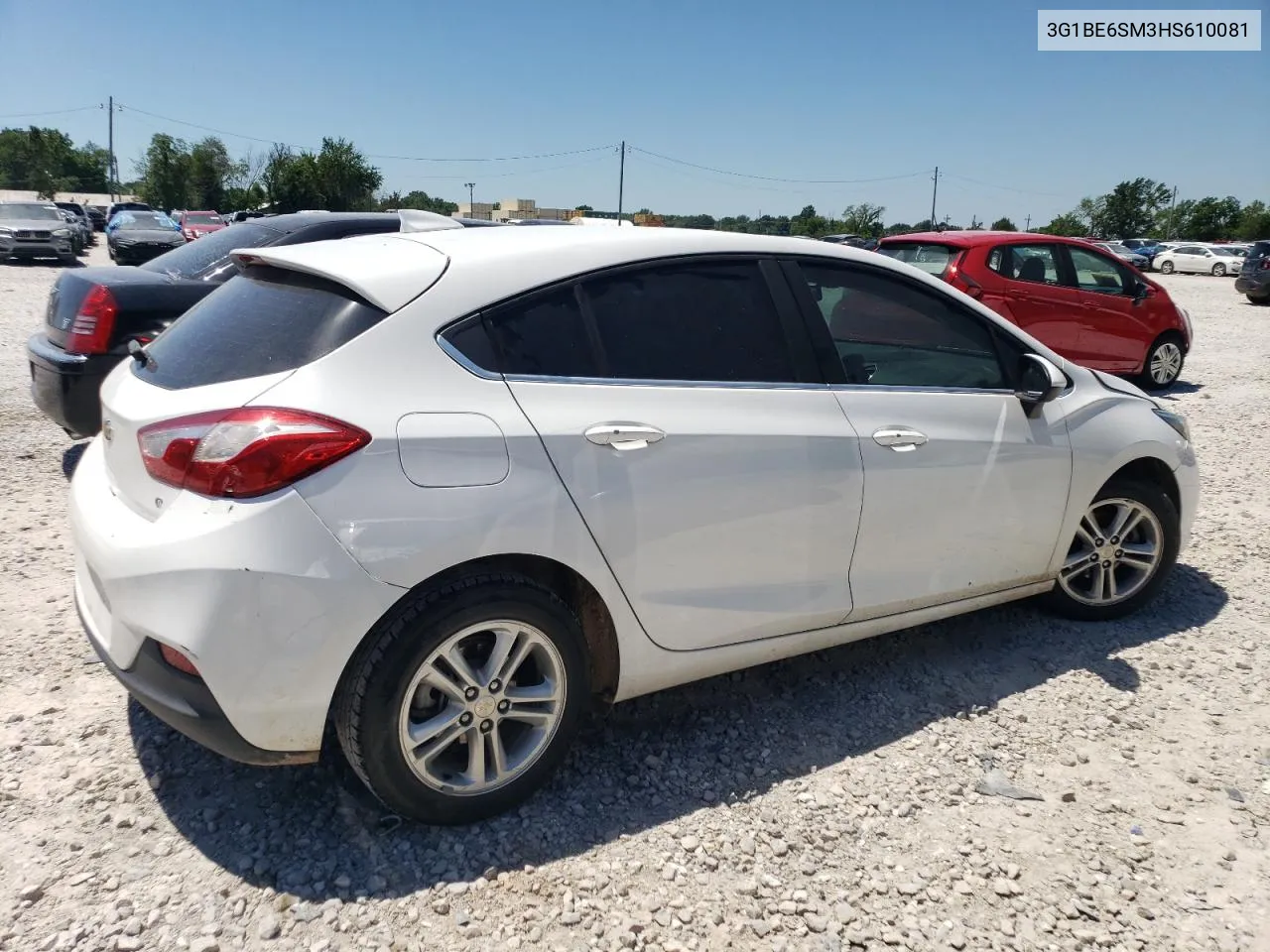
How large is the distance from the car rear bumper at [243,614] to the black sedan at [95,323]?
3035mm

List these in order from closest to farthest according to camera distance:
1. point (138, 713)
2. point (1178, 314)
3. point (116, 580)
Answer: point (116, 580) < point (138, 713) < point (1178, 314)

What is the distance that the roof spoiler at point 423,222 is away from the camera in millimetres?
3242

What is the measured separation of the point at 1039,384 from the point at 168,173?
267ft

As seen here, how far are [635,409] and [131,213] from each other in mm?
30333

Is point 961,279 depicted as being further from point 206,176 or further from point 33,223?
point 206,176

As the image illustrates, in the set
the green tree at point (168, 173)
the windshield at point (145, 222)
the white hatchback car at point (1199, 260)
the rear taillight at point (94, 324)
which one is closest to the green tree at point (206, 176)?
the green tree at point (168, 173)

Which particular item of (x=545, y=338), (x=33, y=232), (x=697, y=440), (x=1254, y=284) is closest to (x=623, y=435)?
(x=697, y=440)

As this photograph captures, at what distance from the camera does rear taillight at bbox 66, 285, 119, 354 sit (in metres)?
5.12

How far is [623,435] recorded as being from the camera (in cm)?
259

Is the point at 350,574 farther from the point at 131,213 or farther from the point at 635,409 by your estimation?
the point at 131,213

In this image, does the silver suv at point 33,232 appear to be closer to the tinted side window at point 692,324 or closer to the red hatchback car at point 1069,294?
the red hatchback car at point 1069,294

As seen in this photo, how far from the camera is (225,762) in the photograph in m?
2.86

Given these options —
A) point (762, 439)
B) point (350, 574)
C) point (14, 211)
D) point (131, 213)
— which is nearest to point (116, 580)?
point (350, 574)

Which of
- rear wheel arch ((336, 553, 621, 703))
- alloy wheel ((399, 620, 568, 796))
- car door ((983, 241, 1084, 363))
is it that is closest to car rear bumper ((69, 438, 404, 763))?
rear wheel arch ((336, 553, 621, 703))
